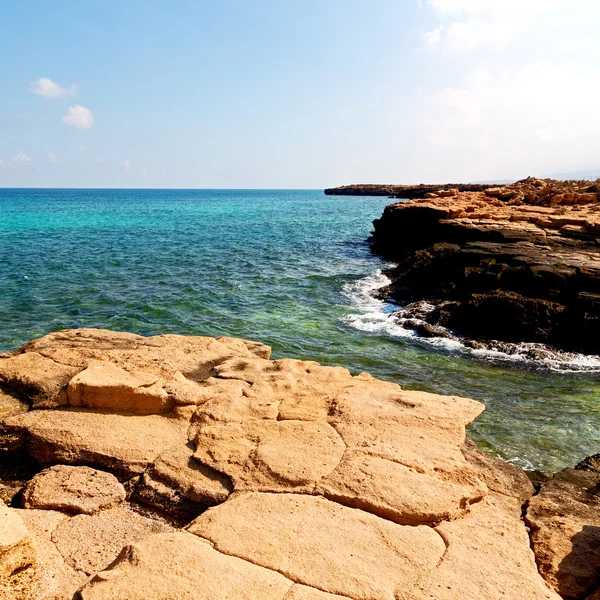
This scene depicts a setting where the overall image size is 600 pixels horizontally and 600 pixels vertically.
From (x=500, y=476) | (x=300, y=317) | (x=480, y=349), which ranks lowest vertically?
(x=480, y=349)

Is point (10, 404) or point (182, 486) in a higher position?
point (10, 404)

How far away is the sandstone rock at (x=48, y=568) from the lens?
3.68m

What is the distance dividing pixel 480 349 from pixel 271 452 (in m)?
8.58

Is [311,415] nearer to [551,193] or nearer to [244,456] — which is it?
[244,456]

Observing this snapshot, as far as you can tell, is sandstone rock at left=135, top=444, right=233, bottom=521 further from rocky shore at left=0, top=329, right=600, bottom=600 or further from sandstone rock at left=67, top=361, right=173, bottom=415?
sandstone rock at left=67, top=361, right=173, bottom=415

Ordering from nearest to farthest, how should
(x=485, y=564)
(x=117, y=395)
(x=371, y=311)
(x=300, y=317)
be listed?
1. (x=485, y=564)
2. (x=117, y=395)
3. (x=300, y=317)
4. (x=371, y=311)

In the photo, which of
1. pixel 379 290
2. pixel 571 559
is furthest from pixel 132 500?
pixel 379 290

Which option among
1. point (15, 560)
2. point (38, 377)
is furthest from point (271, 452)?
point (38, 377)

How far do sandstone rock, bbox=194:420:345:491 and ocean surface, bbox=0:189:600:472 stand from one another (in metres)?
3.47

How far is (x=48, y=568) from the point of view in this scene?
3914 millimetres

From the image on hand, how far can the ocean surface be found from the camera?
28.6 feet

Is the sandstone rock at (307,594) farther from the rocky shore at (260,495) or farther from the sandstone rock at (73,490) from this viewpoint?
the sandstone rock at (73,490)

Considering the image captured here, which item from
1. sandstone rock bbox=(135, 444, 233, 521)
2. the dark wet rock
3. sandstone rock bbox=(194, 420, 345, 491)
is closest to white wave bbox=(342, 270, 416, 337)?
the dark wet rock

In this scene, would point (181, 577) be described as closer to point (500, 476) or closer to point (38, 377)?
point (500, 476)
